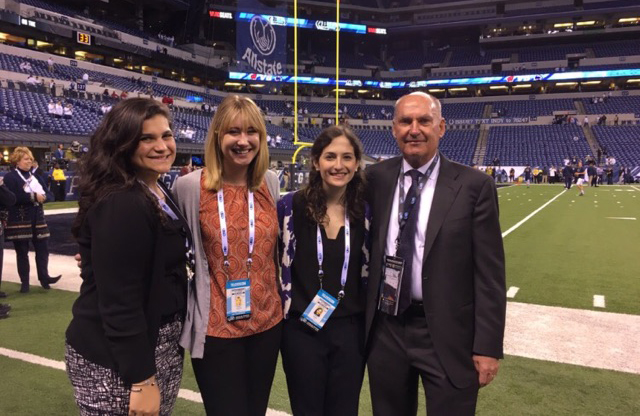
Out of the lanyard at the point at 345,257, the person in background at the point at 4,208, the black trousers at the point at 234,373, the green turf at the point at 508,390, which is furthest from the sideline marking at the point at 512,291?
the person in background at the point at 4,208

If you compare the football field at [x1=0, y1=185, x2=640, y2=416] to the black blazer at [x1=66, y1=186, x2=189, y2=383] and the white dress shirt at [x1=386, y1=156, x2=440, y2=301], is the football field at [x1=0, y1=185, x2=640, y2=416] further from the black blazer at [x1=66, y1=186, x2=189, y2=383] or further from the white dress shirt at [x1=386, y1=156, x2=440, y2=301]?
the black blazer at [x1=66, y1=186, x2=189, y2=383]

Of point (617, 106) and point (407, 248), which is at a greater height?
point (617, 106)

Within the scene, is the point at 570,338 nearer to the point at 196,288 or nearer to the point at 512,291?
the point at 512,291

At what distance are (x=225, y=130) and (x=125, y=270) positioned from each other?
789 mm

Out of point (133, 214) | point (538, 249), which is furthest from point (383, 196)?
point (538, 249)

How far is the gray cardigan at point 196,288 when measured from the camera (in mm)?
1946

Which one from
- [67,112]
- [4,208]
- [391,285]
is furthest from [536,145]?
[391,285]

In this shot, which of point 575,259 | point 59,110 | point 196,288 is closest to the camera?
point 196,288

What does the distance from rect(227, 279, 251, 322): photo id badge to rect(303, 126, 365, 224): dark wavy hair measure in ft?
1.55

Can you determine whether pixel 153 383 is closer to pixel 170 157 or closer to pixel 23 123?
pixel 170 157

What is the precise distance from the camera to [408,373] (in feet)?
7.02

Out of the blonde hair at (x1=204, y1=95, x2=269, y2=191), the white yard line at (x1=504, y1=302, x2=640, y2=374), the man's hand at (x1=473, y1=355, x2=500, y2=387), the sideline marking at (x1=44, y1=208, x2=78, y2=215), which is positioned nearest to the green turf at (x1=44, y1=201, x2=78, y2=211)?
the sideline marking at (x1=44, y1=208, x2=78, y2=215)

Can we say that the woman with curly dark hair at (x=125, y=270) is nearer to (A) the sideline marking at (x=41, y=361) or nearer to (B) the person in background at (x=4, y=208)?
(A) the sideline marking at (x=41, y=361)

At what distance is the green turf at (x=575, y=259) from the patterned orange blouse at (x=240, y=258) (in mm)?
4762
